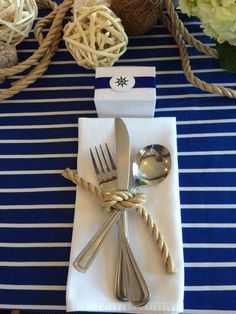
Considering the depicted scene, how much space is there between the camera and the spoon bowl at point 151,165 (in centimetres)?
47

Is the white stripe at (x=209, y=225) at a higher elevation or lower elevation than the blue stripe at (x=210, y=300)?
higher

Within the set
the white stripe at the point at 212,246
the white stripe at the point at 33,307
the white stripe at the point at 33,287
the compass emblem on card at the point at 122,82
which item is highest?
the compass emblem on card at the point at 122,82

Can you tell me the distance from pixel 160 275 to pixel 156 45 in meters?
0.34

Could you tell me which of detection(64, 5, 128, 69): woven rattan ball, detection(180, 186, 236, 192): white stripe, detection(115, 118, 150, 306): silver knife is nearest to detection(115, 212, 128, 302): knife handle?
detection(115, 118, 150, 306): silver knife

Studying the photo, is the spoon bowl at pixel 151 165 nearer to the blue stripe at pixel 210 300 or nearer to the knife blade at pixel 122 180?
the knife blade at pixel 122 180

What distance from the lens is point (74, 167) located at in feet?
1.67

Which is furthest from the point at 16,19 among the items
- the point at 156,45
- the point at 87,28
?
the point at 156,45

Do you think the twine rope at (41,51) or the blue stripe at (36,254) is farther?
the twine rope at (41,51)

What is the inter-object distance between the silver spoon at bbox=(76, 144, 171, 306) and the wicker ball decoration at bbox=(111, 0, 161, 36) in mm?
191

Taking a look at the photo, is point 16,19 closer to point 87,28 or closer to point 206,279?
point 87,28

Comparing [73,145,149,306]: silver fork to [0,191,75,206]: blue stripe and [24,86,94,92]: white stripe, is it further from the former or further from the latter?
[24,86,94,92]: white stripe

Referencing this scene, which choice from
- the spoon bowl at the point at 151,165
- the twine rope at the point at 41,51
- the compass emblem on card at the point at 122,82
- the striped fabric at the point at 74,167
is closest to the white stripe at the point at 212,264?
the striped fabric at the point at 74,167

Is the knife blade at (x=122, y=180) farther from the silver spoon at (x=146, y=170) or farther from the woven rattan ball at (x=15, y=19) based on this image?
the woven rattan ball at (x=15, y=19)

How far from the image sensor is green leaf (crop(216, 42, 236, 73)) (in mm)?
503
